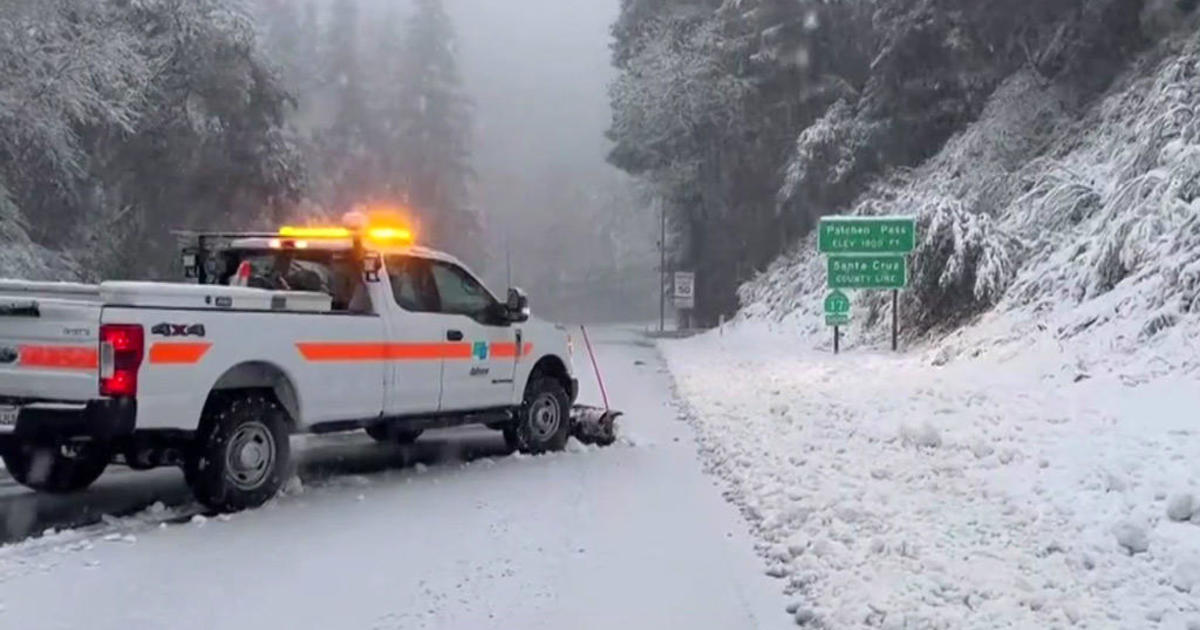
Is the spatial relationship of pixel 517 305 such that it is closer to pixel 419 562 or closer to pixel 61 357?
pixel 419 562

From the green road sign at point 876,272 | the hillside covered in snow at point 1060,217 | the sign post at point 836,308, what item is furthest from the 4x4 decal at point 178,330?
the sign post at point 836,308

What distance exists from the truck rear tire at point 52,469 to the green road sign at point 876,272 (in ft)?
50.4

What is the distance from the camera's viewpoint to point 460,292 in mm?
11125

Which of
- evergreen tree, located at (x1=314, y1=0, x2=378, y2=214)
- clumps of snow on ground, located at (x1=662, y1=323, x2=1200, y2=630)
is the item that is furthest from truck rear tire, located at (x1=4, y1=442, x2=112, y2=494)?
evergreen tree, located at (x1=314, y1=0, x2=378, y2=214)

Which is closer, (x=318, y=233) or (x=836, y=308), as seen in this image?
(x=318, y=233)

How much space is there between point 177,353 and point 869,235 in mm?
16013

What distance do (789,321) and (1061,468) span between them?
24591 mm

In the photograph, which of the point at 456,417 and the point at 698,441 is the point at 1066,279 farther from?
the point at 456,417

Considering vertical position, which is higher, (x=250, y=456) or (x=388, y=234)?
(x=388, y=234)

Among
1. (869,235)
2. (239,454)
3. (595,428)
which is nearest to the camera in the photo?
(239,454)

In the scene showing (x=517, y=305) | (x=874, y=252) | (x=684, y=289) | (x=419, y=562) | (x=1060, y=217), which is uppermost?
(x=1060, y=217)

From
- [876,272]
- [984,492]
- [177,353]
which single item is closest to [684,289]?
[876,272]

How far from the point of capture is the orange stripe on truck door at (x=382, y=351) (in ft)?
30.2

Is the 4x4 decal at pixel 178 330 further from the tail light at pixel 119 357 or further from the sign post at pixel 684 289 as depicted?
the sign post at pixel 684 289
